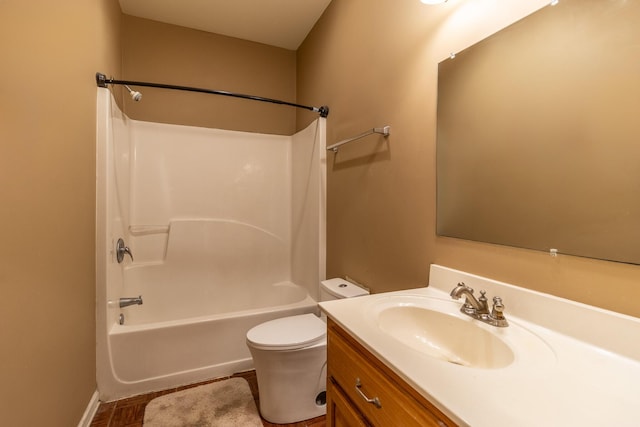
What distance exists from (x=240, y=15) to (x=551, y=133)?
248 centimetres

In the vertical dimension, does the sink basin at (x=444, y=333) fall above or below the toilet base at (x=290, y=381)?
above

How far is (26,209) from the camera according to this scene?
0.98 metres

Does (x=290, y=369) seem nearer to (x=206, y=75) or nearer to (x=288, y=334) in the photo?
(x=288, y=334)

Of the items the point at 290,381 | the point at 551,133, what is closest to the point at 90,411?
the point at 290,381

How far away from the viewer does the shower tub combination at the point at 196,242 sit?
1756 millimetres

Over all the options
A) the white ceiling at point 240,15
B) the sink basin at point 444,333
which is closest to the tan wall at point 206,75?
the white ceiling at point 240,15

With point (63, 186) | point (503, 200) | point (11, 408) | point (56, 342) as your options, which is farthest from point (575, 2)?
point (56, 342)

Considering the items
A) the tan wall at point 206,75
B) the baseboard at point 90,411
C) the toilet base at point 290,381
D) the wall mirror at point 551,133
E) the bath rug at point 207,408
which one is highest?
the tan wall at point 206,75

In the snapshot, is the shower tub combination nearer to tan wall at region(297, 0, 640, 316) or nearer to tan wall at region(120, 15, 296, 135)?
tan wall at region(120, 15, 296, 135)

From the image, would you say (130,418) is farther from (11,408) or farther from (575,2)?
(575,2)

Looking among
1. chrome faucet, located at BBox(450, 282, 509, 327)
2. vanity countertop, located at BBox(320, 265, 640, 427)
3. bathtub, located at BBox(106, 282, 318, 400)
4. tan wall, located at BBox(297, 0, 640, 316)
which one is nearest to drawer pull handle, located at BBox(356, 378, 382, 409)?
vanity countertop, located at BBox(320, 265, 640, 427)

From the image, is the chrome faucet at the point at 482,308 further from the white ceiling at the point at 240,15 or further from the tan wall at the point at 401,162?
the white ceiling at the point at 240,15

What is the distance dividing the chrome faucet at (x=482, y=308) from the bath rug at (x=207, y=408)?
1304 millimetres

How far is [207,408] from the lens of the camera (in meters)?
1.64
